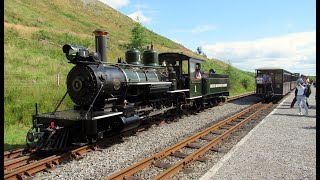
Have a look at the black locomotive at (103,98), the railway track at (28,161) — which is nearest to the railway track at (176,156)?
the black locomotive at (103,98)

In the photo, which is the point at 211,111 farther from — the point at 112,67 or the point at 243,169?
the point at 243,169

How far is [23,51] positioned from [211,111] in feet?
53.9

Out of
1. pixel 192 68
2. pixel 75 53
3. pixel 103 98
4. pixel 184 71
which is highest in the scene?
pixel 75 53

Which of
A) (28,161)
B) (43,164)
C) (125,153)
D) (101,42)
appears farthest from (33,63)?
(43,164)

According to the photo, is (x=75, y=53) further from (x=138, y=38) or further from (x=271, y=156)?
(x=138, y=38)

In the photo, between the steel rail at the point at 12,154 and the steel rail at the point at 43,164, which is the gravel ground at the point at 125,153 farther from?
the steel rail at the point at 12,154

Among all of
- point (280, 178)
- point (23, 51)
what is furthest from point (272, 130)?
point (23, 51)

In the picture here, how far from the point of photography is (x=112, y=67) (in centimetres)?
867

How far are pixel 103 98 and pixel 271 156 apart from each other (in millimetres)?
4663

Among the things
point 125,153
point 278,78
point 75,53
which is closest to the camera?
point 125,153

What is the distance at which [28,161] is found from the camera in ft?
21.7

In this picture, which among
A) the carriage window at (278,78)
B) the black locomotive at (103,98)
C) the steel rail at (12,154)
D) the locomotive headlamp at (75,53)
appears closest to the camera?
the steel rail at (12,154)

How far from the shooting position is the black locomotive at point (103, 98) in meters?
7.22

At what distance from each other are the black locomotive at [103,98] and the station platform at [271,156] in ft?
10.1
